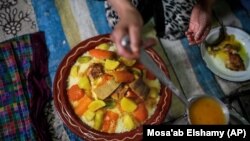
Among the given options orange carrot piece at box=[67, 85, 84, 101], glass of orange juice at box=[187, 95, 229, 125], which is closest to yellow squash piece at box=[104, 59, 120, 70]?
orange carrot piece at box=[67, 85, 84, 101]

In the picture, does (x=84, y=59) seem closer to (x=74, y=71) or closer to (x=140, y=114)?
(x=74, y=71)

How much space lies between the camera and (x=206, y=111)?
2.98 ft

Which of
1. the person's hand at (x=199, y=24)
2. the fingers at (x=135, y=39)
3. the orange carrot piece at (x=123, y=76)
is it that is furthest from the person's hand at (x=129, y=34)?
the person's hand at (x=199, y=24)

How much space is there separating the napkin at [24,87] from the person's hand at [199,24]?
51cm

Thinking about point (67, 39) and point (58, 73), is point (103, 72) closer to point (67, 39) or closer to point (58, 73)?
point (58, 73)

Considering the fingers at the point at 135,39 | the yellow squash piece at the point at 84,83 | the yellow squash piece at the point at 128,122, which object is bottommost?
the yellow squash piece at the point at 128,122

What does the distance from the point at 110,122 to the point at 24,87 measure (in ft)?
1.19

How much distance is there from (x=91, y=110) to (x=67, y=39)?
0.37m

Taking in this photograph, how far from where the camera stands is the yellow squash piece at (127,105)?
38.9 inches

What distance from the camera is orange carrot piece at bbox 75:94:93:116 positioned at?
3.31 feet

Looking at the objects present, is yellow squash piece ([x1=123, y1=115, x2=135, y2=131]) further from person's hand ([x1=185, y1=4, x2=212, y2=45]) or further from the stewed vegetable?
person's hand ([x1=185, y1=4, x2=212, y2=45])

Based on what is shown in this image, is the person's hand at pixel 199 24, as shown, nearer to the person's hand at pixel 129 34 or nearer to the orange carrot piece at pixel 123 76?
the orange carrot piece at pixel 123 76

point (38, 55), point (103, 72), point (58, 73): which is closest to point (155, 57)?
point (103, 72)

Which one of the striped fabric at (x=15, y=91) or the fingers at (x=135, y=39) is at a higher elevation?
the fingers at (x=135, y=39)
